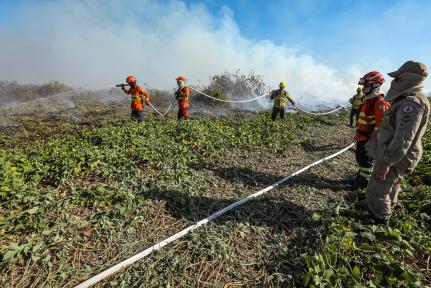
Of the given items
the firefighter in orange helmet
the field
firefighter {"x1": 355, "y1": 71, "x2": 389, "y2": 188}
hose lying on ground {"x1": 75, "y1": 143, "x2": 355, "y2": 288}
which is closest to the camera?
hose lying on ground {"x1": 75, "y1": 143, "x2": 355, "y2": 288}

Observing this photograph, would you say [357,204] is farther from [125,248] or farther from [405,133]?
[125,248]

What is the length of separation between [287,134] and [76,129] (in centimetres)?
699

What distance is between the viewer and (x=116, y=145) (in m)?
5.18

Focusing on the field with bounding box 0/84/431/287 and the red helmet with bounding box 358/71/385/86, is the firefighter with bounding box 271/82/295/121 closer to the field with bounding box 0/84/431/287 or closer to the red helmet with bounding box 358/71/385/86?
the field with bounding box 0/84/431/287

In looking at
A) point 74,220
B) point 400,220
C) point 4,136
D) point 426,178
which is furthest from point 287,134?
point 4,136

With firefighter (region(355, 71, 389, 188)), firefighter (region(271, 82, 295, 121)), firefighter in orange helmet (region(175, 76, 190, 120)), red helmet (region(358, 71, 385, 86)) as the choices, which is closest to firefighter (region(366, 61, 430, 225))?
firefighter (region(355, 71, 389, 188))

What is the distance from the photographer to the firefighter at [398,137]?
3.08 metres

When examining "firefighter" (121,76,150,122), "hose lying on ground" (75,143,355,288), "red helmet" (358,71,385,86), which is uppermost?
"red helmet" (358,71,385,86)

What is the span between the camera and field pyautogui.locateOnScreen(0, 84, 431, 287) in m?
2.73

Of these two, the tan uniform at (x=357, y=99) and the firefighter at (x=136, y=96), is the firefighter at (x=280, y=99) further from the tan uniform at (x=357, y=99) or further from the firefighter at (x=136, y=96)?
the firefighter at (x=136, y=96)

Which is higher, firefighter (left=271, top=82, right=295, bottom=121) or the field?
firefighter (left=271, top=82, right=295, bottom=121)

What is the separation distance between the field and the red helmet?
1.98 metres

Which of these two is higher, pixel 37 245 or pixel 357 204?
pixel 357 204

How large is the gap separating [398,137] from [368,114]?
65.2 inches
